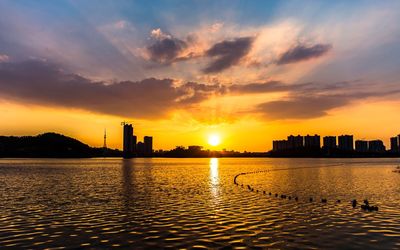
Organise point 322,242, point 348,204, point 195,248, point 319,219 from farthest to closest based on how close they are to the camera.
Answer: point 348,204 < point 319,219 < point 322,242 < point 195,248

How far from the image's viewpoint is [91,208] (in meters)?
46.7

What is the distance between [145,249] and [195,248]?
3.68 metres

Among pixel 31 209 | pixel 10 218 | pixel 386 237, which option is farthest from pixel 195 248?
pixel 31 209

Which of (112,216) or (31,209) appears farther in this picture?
(31,209)

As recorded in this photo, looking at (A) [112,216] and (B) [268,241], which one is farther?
(A) [112,216]

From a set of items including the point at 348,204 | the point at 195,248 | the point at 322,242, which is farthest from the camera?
the point at 348,204

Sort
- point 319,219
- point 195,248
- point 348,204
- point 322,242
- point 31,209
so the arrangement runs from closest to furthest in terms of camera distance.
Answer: point 195,248
point 322,242
point 319,219
point 31,209
point 348,204

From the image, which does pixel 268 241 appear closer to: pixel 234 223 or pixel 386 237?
pixel 234 223

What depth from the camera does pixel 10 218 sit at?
38938 mm

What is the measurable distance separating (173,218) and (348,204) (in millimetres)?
26434

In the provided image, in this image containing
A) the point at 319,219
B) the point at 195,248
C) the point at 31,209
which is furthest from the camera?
the point at 31,209

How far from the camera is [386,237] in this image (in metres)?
30.0

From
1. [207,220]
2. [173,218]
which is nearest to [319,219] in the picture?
[207,220]

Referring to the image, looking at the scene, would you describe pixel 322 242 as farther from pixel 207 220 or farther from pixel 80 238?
pixel 80 238
